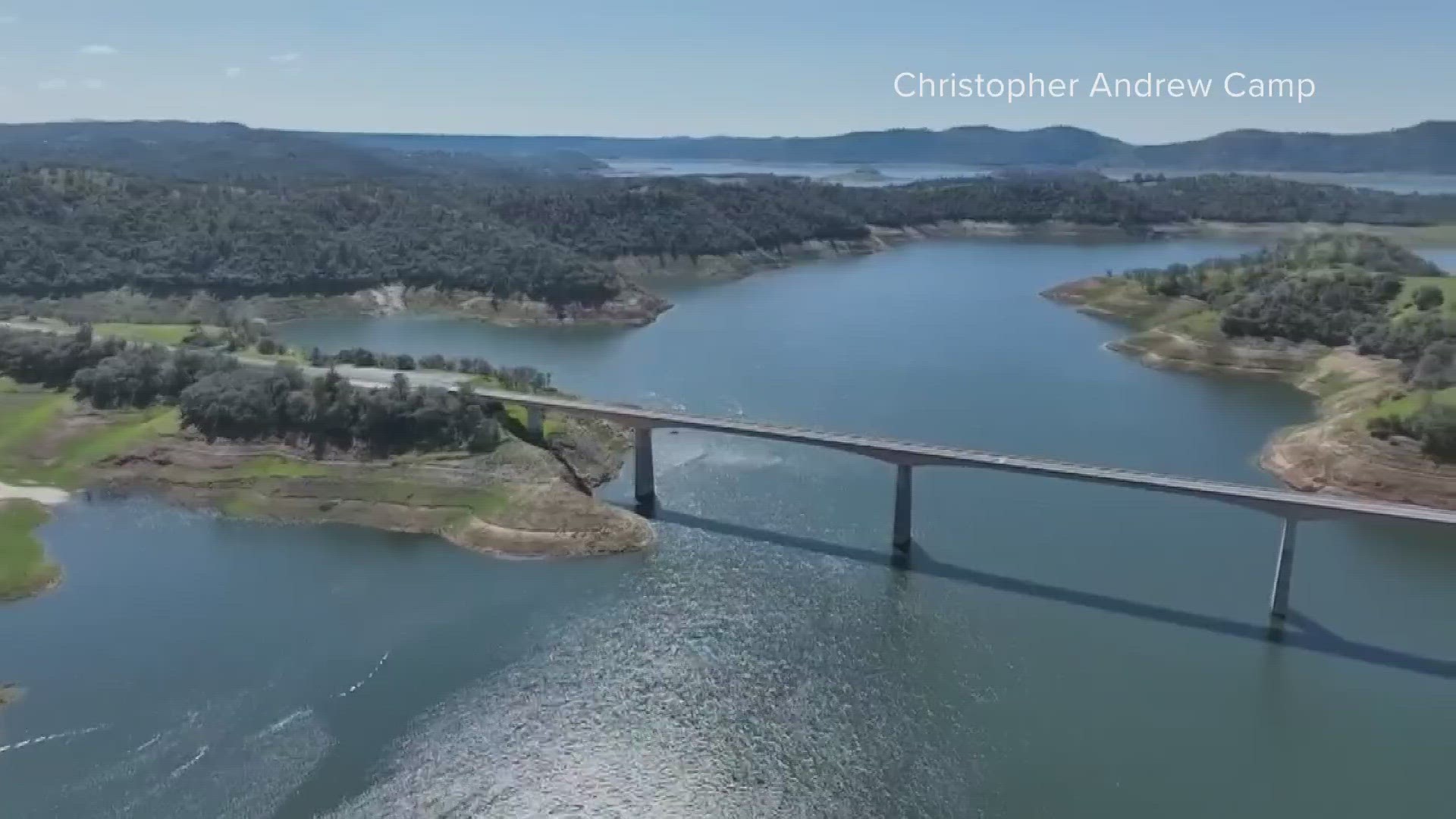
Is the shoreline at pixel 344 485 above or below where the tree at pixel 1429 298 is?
below

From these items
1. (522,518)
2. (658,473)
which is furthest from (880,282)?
(522,518)

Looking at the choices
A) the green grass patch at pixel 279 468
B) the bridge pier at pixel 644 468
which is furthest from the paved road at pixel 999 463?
the green grass patch at pixel 279 468

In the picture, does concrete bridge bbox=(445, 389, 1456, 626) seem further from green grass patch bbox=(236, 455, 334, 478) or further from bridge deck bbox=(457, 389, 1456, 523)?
green grass patch bbox=(236, 455, 334, 478)

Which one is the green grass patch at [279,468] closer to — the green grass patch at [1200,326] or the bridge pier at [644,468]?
the bridge pier at [644,468]

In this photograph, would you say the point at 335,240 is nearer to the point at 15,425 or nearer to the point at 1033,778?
the point at 15,425

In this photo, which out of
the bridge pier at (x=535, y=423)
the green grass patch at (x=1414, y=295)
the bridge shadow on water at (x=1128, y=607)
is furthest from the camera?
the green grass patch at (x=1414, y=295)

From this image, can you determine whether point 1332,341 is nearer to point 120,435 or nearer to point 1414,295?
point 1414,295

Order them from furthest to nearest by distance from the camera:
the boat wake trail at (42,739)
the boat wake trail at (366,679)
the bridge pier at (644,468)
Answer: the bridge pier at (644,468) → the boat wake trail at (366,679) → the boat wake trail at (42,739)
